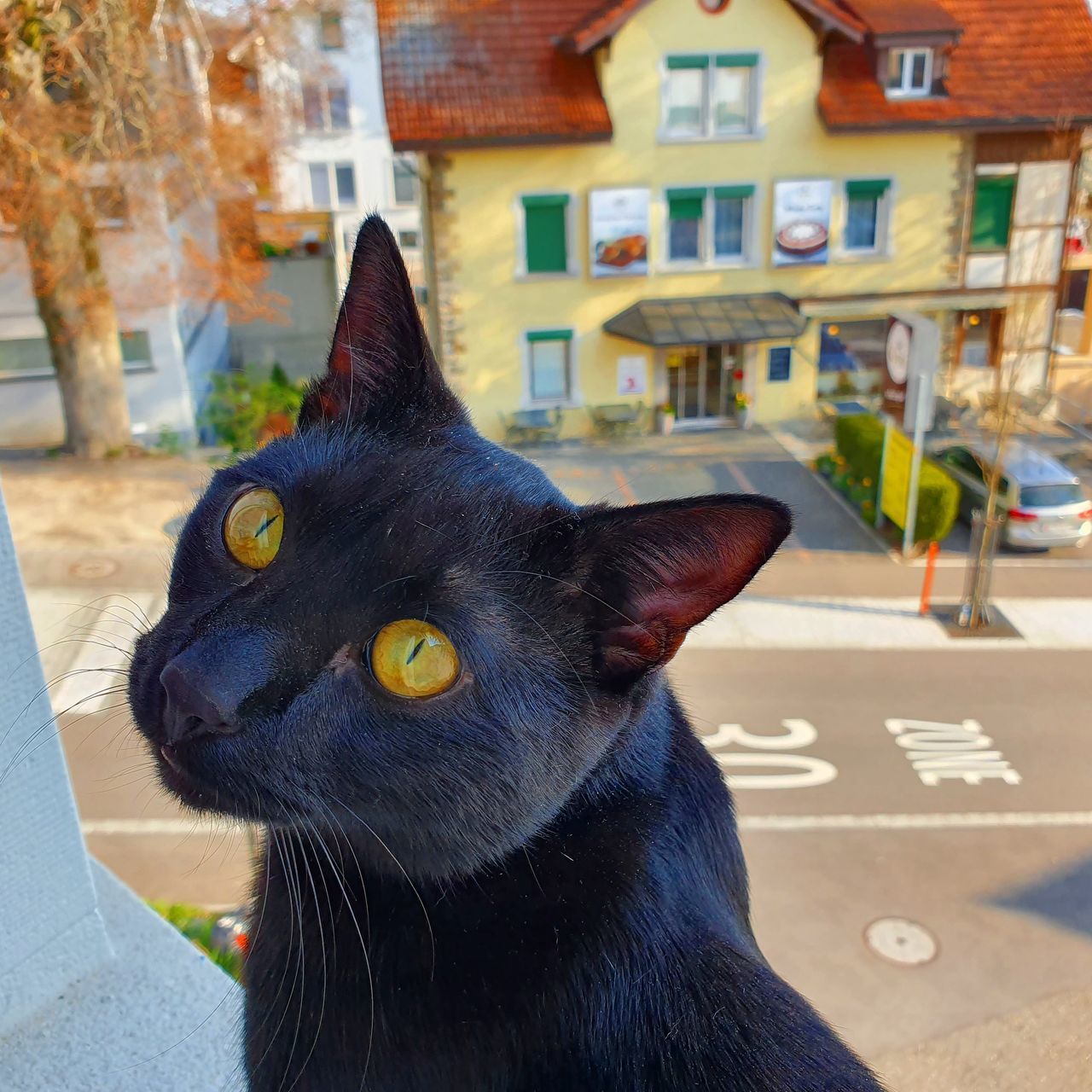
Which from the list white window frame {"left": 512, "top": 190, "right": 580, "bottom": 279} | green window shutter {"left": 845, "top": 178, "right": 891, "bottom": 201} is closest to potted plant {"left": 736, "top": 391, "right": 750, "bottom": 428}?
white window frame {"left": 512, "top": 190, "right": 580, "bottom": 279}

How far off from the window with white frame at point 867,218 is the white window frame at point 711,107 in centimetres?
155

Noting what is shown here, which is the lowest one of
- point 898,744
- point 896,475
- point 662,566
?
point 898,744

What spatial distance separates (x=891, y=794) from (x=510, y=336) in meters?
8.59

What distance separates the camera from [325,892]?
4.43 feet

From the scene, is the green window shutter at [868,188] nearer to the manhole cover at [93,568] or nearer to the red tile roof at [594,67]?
the red tile roof at [594,67]

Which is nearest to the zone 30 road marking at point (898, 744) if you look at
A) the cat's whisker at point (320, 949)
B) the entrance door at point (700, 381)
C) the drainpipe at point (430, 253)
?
the cat's whisker at point (320, 949)

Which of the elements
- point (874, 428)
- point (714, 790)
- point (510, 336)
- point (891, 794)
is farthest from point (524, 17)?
point (714, 790)

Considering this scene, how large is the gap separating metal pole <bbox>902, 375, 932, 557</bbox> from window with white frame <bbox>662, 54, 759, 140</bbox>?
5005mm

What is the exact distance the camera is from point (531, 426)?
13328mm

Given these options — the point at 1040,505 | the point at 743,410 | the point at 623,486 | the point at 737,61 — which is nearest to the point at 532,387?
the point at 743,410

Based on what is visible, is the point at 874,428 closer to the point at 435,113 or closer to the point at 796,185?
the point at 796,185

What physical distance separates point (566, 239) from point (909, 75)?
475 cm

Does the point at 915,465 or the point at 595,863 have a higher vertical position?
the point at 595,863

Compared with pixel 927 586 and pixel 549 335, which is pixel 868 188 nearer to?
pixel 549 335
